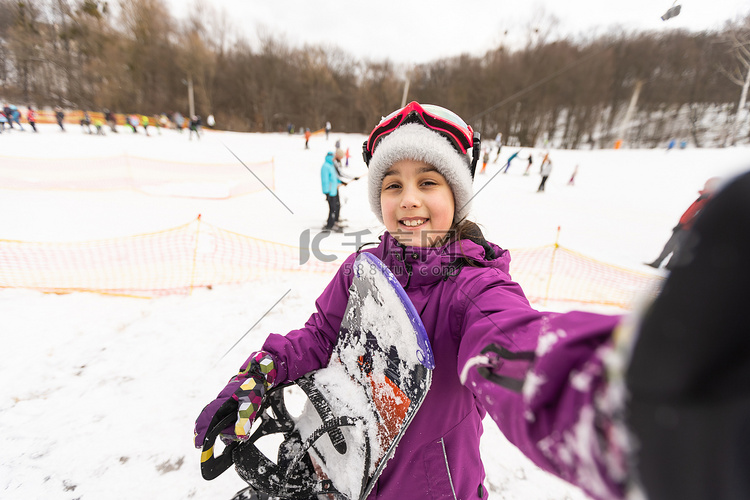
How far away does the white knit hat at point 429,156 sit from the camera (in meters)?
1.43

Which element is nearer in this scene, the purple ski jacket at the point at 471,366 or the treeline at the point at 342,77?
the purple ski jacket at the point at 471,366

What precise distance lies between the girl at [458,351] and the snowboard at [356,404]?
0.11 meters

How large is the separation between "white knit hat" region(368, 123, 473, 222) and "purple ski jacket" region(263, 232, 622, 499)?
327 mm

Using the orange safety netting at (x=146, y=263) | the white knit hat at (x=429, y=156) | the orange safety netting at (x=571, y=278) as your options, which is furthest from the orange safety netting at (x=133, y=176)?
the white knit hat at (x=429, y=156)

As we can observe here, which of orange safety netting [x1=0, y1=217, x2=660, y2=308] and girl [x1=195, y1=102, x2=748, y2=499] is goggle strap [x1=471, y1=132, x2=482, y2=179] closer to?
girl [x1=195, y1=102, x2=748, y2=499]

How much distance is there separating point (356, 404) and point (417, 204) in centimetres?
90

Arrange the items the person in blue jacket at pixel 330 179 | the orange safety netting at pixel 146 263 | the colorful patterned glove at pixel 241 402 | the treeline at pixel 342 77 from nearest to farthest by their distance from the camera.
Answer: the colorful patterned glove at pixel 241 402
the treeline at pixel 342 77
the orange safety netting at pixel 146 263
the person in blue jacket at pixel 330 179

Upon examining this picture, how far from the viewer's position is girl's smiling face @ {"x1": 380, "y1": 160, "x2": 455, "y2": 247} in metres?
1.36

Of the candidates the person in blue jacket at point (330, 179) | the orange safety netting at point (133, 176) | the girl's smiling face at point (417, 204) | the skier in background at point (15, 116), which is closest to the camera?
the girl's smiling face at point (417, 204)

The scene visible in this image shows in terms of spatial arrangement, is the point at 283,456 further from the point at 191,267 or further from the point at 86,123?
the point at 86,123

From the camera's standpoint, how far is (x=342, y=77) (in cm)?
3712

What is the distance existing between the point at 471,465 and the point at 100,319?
3.72 metres

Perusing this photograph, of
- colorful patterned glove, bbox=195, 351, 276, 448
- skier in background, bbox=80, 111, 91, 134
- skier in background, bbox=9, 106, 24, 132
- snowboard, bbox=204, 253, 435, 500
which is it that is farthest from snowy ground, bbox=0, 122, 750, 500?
skier in background, bbox=9, 106, 24, 132

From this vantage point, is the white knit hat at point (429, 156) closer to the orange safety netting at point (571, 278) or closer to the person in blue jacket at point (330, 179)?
the orange safety netting at point (571, 278)
